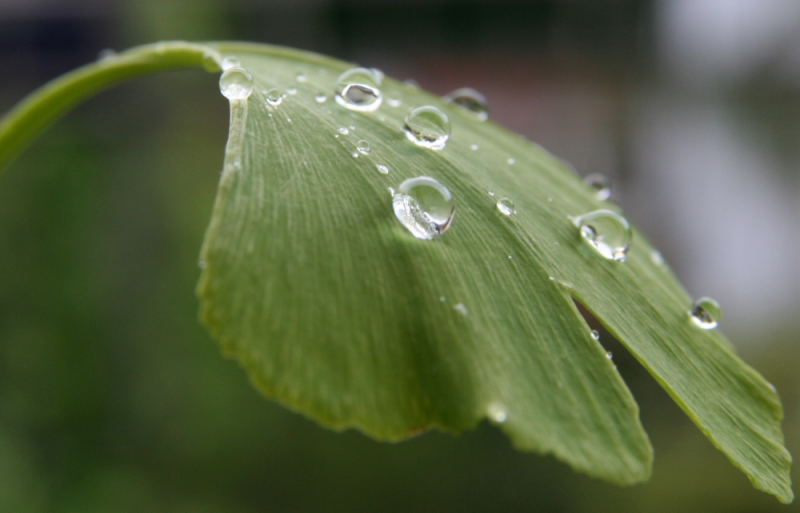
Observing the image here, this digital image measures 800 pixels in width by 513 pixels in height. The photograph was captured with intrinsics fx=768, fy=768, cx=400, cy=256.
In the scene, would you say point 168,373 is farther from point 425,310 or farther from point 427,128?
point 425,310

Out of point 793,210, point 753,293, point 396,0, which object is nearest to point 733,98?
point 793,210

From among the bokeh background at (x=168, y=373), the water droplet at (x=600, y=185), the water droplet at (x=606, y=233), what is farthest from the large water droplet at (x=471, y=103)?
the bokeh background at (x=168, y=373)

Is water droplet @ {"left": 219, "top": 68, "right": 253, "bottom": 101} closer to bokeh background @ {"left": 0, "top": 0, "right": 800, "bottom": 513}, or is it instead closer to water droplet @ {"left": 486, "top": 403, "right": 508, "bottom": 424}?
water droplet @ {"left": 486, "top": 403, "right": 508, "bottom": 424}

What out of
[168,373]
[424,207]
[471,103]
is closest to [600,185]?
[471,103]

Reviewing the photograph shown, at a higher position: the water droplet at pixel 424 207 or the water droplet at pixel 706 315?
the water droplet at pixel 424 207

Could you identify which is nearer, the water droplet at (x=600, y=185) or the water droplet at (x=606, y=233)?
the water droplet at (x=606, y=233)

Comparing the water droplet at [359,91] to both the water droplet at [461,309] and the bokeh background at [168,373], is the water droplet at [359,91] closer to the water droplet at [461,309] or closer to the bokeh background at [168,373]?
the water droplet at [461,309]

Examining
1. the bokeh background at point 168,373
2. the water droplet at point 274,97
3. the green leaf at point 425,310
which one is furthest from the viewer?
the bokeh background at point 168,373

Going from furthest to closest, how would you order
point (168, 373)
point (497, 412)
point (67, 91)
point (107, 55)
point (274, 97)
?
point (168, 373)
point (107, 55)
point (67, 91)
point (274, 97)
point (497, 412)
